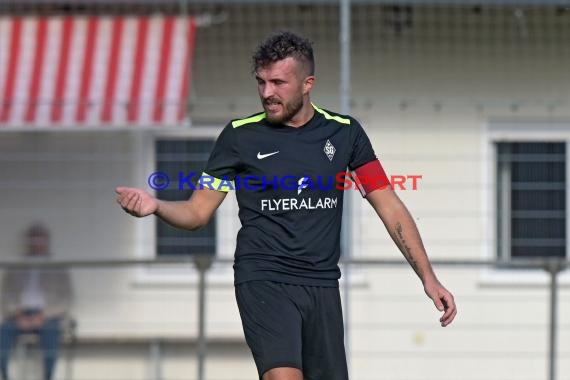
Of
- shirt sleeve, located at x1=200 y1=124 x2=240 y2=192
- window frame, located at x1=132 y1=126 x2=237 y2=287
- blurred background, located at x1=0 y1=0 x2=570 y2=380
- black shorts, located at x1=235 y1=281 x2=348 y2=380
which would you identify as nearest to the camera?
black shorts, located at x1=235 y1=281 x2=348 y2=380

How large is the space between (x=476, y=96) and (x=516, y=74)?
0.33 meters

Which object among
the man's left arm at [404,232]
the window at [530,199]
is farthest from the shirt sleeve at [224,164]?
A: the window at [530,199]

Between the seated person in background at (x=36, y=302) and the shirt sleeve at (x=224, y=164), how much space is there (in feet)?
12.6

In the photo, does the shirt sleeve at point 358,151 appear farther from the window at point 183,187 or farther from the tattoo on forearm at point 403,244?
the window at point 183,187

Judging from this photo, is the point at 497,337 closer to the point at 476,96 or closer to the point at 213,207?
the point at 476,96

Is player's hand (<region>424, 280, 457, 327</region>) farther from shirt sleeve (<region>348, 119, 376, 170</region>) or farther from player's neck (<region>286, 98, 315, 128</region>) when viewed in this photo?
player's neck (<region>286, 98, 315, 128</region>)

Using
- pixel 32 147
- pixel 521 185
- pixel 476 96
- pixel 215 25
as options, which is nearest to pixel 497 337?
pixel 521 185

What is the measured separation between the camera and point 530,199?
831 cm

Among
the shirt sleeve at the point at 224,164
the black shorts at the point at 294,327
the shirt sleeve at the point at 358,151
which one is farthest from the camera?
the shirt sleeve at the point at 358,151

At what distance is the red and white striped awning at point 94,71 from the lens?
7836 millimetres

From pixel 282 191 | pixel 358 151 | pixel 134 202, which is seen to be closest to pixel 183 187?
pixel 358 151

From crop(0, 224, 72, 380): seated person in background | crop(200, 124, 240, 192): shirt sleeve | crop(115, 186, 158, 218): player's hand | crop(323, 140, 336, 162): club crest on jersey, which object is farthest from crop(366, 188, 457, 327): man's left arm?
crop(0, 224, 72, 380): seated person in background

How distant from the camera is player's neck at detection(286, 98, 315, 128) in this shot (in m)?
4.41

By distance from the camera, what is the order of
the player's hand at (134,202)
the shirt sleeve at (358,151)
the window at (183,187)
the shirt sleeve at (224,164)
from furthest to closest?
1. the window at (183,187)
2. the shirt sleeve at (358,151)
3. the shirt sleeve at (224,164)
4. the player's hand at (134,202)
